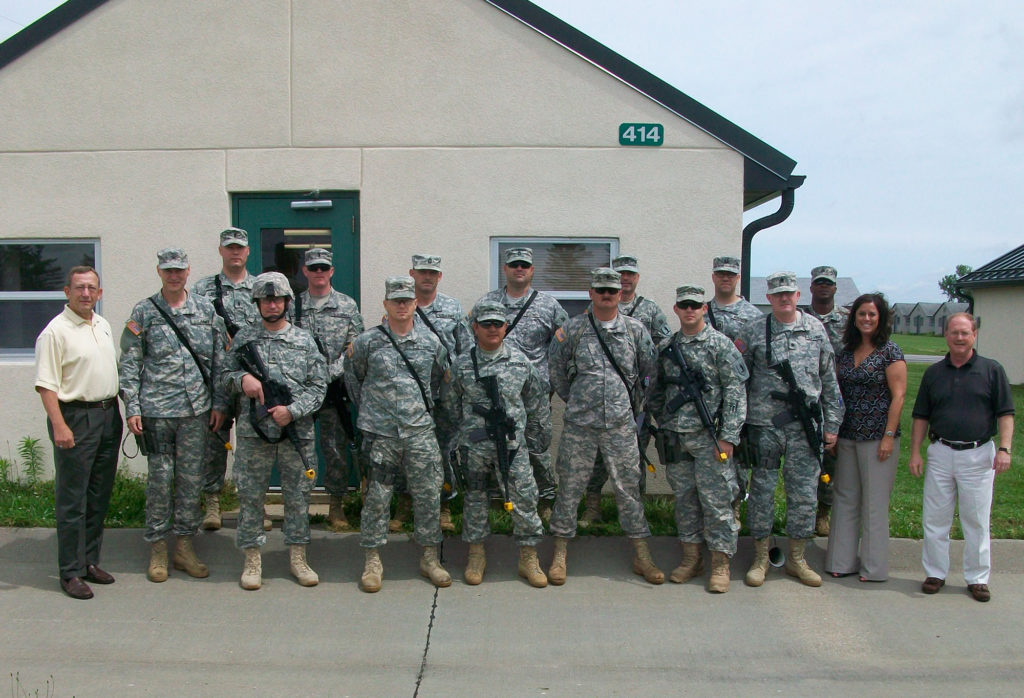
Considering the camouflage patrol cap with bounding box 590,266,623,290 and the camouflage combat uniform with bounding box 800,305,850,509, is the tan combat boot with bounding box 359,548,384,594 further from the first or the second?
the camouflage combat uniform with bounding box 800,305,850,509

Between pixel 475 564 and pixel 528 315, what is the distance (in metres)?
1.75

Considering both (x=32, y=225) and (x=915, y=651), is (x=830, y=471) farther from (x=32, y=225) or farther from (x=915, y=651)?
(x=32, y=225)

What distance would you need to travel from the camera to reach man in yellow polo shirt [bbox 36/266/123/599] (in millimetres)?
4848

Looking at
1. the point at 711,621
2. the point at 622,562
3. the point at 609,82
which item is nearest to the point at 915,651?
the point at 711,621

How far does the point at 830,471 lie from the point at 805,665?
5.70ft

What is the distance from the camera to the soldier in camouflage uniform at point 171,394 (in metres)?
5.08

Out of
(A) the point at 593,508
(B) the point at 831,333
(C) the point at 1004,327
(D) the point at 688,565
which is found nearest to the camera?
(D) the point at 688,565

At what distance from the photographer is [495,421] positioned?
5.00 metres

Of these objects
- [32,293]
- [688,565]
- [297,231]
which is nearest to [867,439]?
[688,565]

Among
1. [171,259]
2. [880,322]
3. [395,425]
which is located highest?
[171,259]

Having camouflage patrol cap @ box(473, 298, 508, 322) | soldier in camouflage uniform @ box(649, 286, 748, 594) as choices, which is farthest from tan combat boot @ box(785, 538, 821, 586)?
camouflage patrol cap @ box(473, 298, 508, 322)

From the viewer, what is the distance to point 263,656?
4.22 m

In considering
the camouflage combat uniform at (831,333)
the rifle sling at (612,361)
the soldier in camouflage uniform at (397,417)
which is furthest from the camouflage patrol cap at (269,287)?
the camouflage combat uniform at (831,333)

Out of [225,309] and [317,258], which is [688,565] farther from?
[225,309]
